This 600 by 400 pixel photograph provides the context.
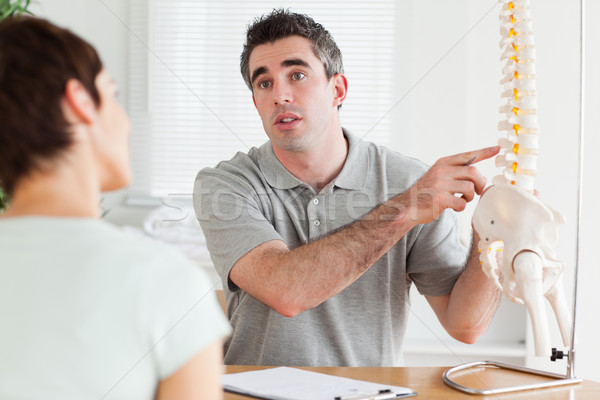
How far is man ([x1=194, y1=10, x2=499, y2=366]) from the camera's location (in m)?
1.33

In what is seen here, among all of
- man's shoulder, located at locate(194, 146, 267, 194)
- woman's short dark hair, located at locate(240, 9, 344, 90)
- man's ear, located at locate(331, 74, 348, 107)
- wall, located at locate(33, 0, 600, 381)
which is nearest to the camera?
man's shoulder, located at locate(194, 146, 267, 194)

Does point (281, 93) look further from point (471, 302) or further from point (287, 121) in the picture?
point (471, 302)

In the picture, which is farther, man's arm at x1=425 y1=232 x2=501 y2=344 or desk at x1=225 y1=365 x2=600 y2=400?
man's arm at x1=425 y1=232 x2=501 y2=344

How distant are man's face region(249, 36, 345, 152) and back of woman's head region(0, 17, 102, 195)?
1012 mm

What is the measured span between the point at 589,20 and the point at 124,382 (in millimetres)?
2313

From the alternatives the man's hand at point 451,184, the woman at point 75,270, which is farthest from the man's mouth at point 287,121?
the woman at point 75,270

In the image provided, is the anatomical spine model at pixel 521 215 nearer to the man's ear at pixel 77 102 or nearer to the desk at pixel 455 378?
the desk at pixel 455 378

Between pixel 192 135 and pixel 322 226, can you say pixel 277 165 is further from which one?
pixel 192 135

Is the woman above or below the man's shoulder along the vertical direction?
below

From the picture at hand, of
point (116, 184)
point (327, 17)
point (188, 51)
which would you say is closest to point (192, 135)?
point (188, 51)

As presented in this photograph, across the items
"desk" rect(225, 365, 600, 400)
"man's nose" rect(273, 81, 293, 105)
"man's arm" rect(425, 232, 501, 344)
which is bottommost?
"desk" rect(225, 365, 600, 400)

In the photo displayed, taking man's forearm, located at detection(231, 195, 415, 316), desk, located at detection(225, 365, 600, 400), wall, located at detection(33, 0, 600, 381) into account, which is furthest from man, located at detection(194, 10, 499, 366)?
wall, located at detection(33, 0, 600, 381)

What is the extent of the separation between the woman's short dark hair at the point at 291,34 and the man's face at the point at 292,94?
0.6 inches

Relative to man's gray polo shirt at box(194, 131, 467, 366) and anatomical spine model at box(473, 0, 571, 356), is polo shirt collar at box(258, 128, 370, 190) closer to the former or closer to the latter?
man's gray polo shirt at box(194, 131, 467, 366)
